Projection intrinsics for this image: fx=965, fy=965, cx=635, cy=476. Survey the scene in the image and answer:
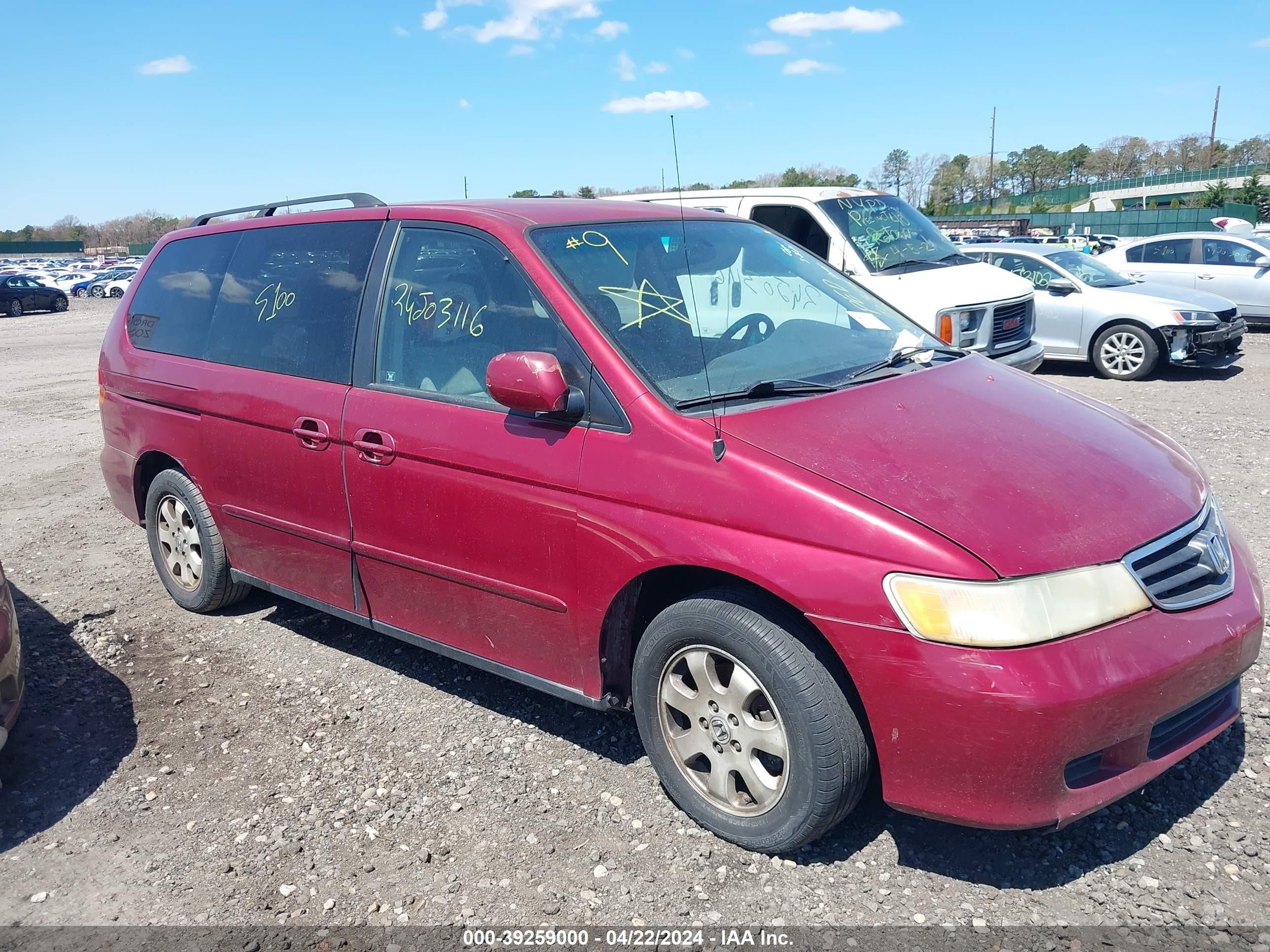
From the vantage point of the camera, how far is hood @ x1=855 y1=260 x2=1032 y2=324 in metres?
8.31

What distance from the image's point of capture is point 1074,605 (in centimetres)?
247

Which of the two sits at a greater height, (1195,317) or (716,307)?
(716,307)

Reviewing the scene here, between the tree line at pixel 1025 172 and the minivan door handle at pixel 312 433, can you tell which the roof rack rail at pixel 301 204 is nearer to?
the minivan door handle at pixel 312 433

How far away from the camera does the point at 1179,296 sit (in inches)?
466

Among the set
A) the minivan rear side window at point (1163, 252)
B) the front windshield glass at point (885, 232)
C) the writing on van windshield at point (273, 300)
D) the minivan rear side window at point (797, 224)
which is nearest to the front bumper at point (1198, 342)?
the front windshield glass at point (885, 232)

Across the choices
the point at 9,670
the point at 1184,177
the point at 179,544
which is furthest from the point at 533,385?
the point at 1184,177

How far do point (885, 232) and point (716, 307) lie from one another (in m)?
6.11

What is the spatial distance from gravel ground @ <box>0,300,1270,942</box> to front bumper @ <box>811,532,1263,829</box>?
0.37m

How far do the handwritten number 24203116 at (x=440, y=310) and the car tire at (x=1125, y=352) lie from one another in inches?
398

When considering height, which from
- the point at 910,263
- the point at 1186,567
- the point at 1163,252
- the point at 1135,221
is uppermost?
the point at 910,263

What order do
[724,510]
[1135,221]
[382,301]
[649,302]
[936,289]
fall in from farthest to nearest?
[1135,221], [936,289], [382,301], [649,302], [724,510]

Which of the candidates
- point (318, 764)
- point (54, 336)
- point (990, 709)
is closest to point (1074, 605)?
point (990, 709)

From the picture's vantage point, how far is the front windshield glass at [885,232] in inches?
347

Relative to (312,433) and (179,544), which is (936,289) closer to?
(312,433)
